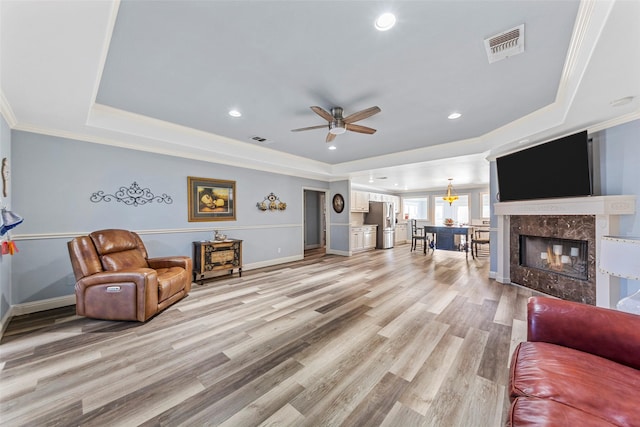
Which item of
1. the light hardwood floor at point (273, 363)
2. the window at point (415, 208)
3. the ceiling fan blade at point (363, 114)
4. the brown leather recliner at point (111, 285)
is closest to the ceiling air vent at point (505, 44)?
the ceiling fan blade at point (363, 114)

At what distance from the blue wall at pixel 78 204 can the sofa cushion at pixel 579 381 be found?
15.2 ft

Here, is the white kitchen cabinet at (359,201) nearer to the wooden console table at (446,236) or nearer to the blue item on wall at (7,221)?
the wooden console table at (446,236)

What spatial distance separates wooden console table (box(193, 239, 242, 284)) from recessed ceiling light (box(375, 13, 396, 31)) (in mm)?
3940

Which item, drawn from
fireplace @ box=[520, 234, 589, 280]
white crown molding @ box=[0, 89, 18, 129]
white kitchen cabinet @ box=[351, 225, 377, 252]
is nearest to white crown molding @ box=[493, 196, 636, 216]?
fireplace @ box=[520, 234, 589, 280]

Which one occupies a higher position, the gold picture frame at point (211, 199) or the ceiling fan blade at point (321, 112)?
the ceiling fan blade at point (321, 112)

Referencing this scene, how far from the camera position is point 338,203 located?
277 inches

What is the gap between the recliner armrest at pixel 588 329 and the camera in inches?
49.9

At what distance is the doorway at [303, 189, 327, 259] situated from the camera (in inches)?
323

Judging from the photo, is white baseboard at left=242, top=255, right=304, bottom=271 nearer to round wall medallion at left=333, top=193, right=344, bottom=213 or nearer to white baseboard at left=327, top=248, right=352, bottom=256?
white baseboard at left=327, top=248, right=352, bottom=256

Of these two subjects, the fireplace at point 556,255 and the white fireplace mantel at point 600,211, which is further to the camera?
the fireplace at point 556,255

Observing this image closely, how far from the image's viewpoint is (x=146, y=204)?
3836 millimetres

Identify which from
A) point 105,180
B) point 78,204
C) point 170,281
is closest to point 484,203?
point 170,281

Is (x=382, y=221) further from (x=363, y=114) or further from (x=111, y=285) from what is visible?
(x=111, y=285)

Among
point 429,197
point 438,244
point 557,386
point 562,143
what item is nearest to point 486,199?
point 429,197
